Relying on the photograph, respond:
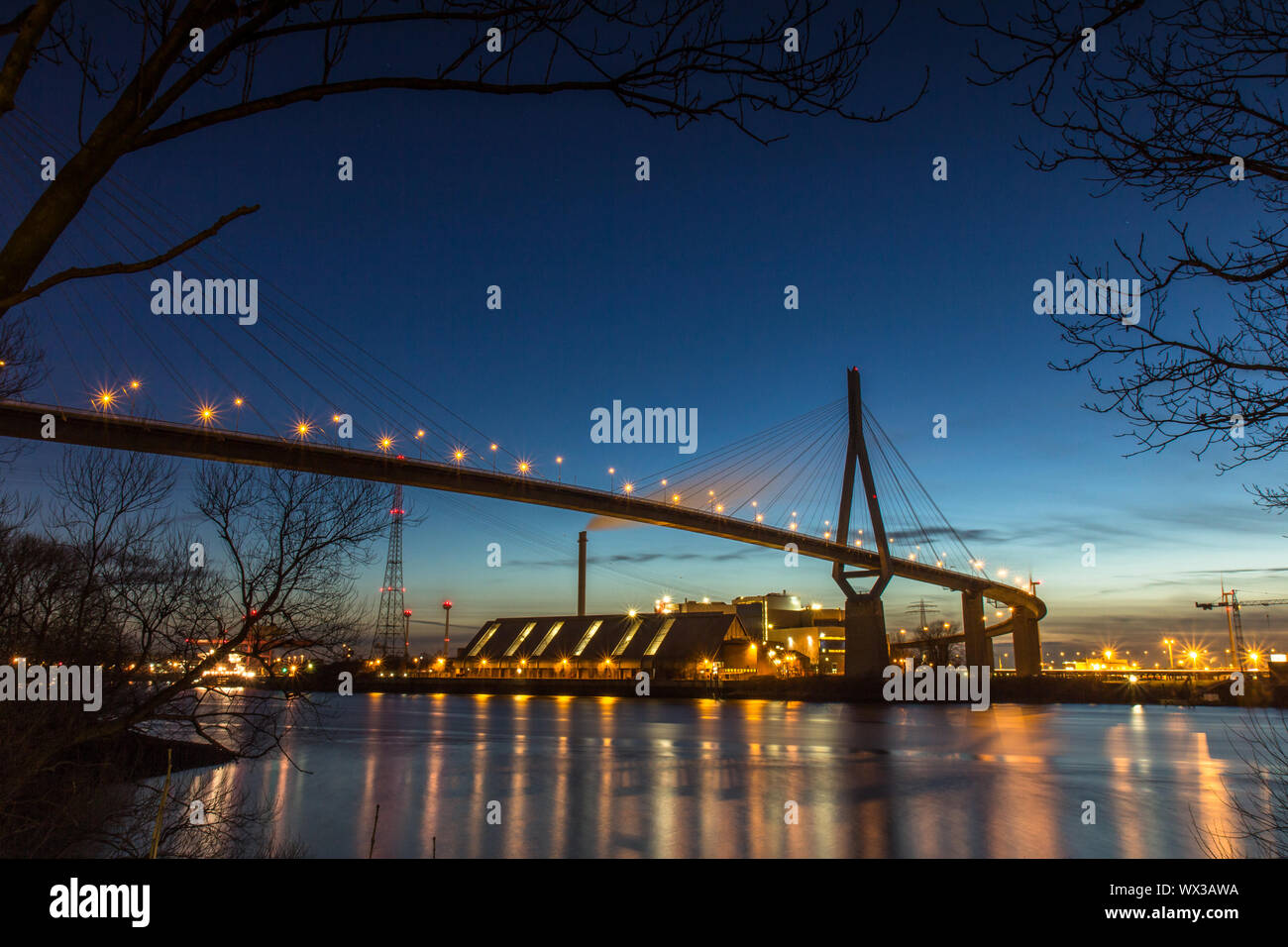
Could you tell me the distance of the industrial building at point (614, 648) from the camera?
82.0 metres

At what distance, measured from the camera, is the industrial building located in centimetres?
8200

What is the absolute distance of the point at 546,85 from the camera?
2580mm

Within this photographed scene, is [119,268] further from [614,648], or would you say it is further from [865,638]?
[614,648]

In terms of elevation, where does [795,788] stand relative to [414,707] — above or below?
above

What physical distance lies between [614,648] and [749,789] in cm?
6405

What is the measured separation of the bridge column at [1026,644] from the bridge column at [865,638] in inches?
1203

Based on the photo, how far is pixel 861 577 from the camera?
63062 millimetres

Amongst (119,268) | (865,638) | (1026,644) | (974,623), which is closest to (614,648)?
(865,638)

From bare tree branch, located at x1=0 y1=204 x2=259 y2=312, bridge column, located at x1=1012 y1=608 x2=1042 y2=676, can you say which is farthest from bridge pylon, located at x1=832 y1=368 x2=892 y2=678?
bare tree branch, located at x1=0 y1=204 x2=259 y2=312

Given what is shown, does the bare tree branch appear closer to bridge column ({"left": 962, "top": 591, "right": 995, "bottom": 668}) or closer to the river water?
the river water

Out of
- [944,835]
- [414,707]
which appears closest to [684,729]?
[944,835]

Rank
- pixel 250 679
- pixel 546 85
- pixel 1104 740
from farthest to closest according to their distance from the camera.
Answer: pixel 1104 740 < pixel 250 679 < pixel 546 85
